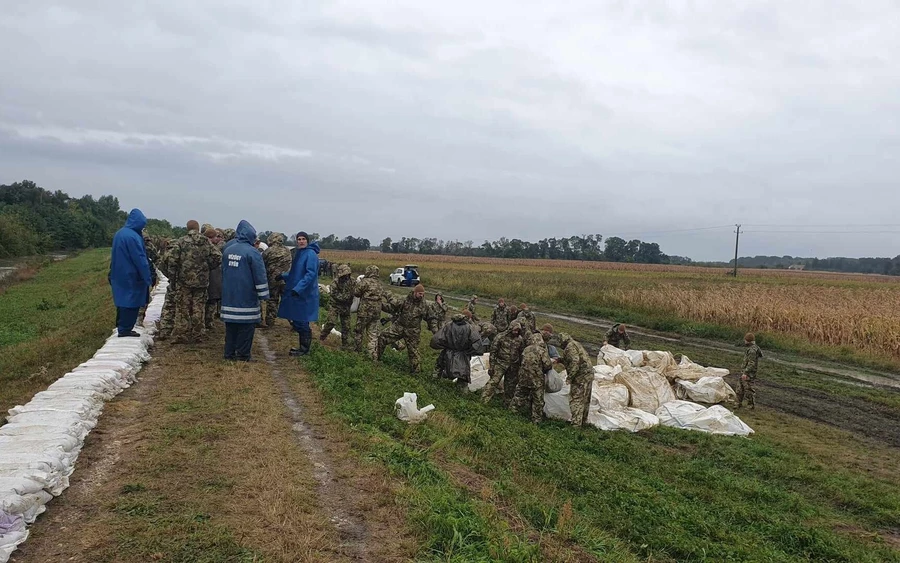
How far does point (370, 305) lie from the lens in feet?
37.4

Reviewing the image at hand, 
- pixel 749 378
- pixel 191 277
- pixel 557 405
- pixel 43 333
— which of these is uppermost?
pixel 191 277

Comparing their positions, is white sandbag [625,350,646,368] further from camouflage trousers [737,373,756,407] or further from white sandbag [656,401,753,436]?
white sandbag [656,401,753,436]

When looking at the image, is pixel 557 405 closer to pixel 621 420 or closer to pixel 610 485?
pixel 621 420

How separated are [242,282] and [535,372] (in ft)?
16.8

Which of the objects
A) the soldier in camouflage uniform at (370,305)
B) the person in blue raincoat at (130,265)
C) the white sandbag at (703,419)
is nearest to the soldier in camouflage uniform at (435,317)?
the soldier in camouflage uniform at (370,305)

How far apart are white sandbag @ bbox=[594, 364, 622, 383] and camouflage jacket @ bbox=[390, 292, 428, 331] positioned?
12.9 ft

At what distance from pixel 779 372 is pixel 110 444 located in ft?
55.2

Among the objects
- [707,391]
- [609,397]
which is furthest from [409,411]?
[707,391]

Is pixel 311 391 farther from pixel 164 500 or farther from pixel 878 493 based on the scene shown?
pixel 878 493

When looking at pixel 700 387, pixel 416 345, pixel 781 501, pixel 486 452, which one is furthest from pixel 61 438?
pixel 700 387

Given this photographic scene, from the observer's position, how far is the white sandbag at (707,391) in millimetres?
12070

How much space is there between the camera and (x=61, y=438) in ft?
16.2

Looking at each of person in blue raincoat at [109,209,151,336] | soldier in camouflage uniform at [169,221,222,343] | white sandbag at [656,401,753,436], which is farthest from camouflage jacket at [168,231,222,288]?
white sandbag at [656,401,753,436]

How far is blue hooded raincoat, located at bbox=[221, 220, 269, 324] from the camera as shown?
8406mm
